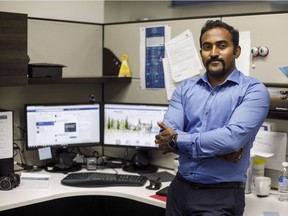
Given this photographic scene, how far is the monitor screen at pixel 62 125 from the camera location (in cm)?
252

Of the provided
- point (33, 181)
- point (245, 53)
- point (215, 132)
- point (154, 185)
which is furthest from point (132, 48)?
point (215, 132)

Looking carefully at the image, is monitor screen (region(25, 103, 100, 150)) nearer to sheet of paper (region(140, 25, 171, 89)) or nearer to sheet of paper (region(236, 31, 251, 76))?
sheet of paper (region(140, 25, 171, 89))

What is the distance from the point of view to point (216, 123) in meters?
1.85

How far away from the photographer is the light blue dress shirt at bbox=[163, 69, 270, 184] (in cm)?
173

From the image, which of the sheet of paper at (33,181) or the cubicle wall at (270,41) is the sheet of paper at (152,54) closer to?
the cubicle wall at (270,41)

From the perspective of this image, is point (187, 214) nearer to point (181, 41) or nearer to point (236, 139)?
point (236, 139)

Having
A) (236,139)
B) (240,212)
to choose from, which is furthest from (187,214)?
(236,139)

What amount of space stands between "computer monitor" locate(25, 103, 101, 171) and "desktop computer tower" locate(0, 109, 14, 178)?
200mm

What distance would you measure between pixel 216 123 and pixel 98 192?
76cm

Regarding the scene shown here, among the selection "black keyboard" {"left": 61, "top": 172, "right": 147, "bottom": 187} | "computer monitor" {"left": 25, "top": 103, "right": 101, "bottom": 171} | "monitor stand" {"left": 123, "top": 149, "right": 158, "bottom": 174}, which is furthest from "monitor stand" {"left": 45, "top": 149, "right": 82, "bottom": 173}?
Result: "monitor stand" {"left": 123, "top": 149, "right": 158, "bottom": 174}

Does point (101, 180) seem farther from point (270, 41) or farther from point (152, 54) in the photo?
point (270, 41)

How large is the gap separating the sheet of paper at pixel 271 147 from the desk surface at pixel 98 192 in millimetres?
152

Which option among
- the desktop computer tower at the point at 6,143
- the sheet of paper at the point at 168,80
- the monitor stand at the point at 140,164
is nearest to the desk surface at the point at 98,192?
the desktop computer tower at the point at 6,143

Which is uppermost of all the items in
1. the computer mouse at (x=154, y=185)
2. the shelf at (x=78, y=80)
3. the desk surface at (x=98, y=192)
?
the shelf at (x=78, y=80)
